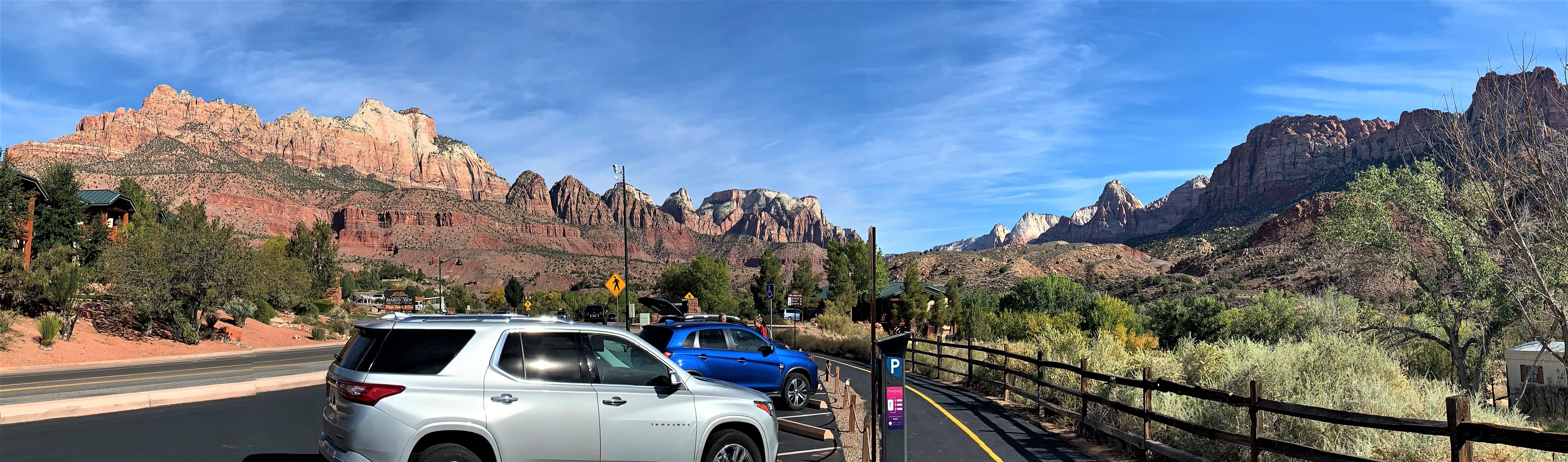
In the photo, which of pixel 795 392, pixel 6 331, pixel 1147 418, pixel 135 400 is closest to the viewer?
pixel 1147 418

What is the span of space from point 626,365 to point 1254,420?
255 inches

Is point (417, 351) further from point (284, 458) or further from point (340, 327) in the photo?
point (340, 327)

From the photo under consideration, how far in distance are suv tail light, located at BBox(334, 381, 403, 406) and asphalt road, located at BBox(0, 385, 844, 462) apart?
418 cm

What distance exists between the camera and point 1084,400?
42.7ft

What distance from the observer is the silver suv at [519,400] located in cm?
627

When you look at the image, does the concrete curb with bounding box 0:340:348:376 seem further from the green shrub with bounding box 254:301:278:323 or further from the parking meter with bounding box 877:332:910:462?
the parking meter with bounding box 877:332:910:462

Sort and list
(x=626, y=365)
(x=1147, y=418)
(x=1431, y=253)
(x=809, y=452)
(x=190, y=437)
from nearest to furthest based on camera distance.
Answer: (x=626, y=365)
(x=1147, y=418)
(x=809, y=452)
(x=190, y=437)
(x=1431, y=253)

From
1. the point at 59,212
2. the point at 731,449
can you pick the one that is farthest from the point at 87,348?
the point at 731,449

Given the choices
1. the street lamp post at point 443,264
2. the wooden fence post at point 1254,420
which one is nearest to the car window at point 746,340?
the wooden fence post at point 1254,420

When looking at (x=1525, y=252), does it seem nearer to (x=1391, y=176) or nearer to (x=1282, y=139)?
(x=1391, y=176)

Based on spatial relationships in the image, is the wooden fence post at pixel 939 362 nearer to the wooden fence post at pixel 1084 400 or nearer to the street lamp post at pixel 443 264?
the wooden fence post at pixel 1084 400

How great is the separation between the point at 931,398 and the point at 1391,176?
13.7 metres

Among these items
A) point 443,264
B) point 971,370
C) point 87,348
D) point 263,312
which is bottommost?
point 971,370

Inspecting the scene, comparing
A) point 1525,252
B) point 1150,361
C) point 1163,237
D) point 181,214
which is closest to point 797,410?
point 1150,361
